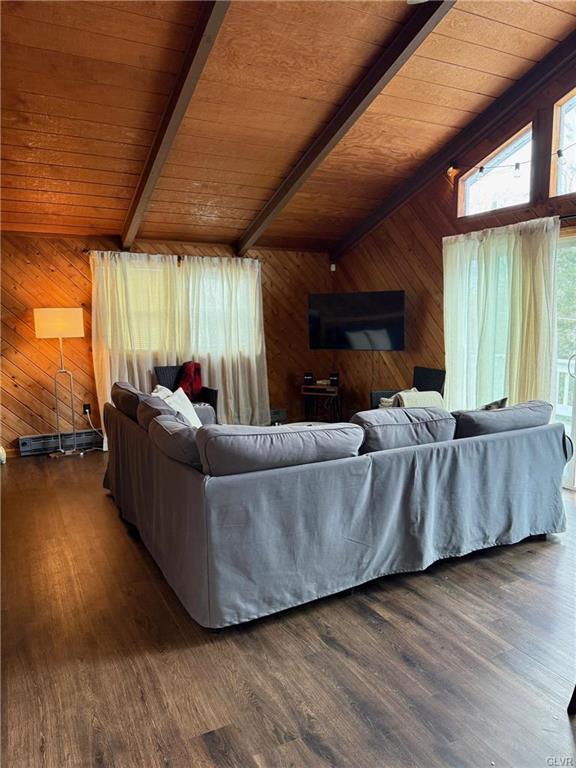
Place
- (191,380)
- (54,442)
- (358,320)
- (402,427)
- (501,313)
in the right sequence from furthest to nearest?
1. (358,320)
2. (191,380)
3. (54,442)
4. (501,313)
5. (402,427)

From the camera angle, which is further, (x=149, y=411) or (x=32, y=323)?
(x=32, y=323)

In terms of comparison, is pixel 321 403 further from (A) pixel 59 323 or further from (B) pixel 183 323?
(A) pixel 59 323

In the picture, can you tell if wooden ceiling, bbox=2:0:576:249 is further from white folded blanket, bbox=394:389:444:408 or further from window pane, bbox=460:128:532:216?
white folded blanket, bbox=394:389:444:408

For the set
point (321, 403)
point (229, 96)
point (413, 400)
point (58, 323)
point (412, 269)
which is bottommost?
point (321, 403)

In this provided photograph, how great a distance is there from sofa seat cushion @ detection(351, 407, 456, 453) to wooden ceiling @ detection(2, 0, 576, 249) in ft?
8.58

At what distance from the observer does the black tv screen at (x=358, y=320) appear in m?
5.52

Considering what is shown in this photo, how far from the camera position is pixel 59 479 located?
4410mm

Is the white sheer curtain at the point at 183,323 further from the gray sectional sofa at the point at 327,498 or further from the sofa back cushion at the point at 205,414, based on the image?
the gray sectional sofa at the point at 327,498

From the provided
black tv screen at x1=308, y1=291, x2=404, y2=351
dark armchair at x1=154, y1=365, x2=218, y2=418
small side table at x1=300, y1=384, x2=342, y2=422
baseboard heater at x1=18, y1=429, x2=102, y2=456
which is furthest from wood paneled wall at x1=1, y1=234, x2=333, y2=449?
small side table at x1=300, y1=384, x2=342, y2=422

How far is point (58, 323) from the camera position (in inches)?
194

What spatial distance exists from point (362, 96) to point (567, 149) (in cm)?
170

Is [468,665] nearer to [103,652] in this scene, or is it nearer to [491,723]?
[491,723]

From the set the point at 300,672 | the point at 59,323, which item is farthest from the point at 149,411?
the point at 59,323

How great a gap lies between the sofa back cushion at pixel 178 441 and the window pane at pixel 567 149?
11.8 ft
